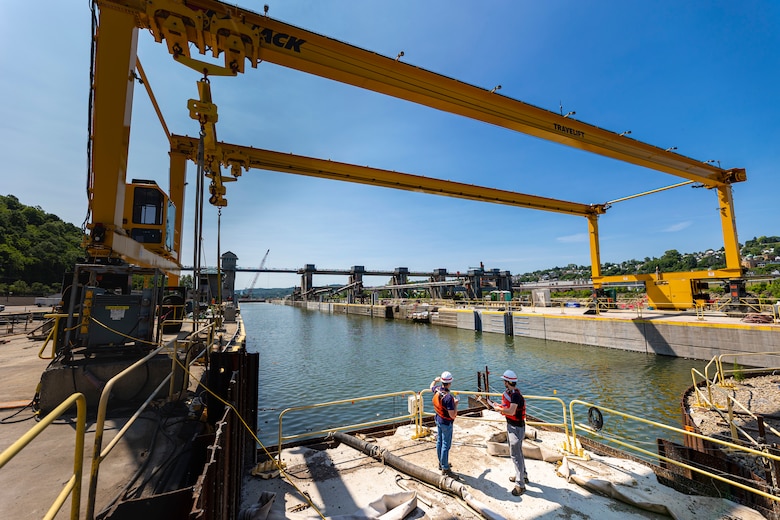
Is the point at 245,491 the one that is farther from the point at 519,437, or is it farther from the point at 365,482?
the point at 519,437

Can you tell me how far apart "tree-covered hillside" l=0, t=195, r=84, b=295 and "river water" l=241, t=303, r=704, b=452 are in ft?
163

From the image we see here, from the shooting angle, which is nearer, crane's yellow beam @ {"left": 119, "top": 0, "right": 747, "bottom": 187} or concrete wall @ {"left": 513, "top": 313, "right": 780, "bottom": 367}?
crane's yellow beam @ {"left": 119, "top": 0, "right": 747, "bottom": 187}

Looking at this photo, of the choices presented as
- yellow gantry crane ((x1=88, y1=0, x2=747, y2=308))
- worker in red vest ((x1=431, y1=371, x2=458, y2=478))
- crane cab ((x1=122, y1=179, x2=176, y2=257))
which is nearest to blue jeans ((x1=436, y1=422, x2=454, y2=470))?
worker in red vest ((x1=431, y1=371, x2=458, y2=478))

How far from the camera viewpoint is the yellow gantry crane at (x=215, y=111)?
21.5 feet

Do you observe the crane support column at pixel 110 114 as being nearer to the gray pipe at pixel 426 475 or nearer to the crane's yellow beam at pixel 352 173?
the gray pipe at pixel 426 475

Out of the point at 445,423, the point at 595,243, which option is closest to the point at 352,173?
the point at 445,423

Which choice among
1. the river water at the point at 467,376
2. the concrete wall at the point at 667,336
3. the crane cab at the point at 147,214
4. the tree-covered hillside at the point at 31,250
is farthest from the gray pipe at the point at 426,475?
the tree-covered hillside at the point at 31,250

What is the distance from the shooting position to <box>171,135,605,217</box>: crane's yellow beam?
1534cm

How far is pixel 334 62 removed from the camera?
975cm

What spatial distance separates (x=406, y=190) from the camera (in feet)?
67.5

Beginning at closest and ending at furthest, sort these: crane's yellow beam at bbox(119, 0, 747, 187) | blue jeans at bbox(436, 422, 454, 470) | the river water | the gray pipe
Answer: the gray pipe → blue jeans at bbox(436, 422, 454, 470) → crane's yellow beam at bbox(119, 0, 747, 187) → the river water

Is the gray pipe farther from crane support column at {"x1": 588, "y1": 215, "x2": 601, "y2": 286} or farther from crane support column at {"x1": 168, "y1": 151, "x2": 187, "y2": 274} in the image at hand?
crane support column at {"x1": 588, "y1": 215, "x2": 601, "y2": 286}

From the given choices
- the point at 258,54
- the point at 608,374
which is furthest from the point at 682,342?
the point at 258,54

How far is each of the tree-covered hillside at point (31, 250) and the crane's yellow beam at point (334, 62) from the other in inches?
2270
